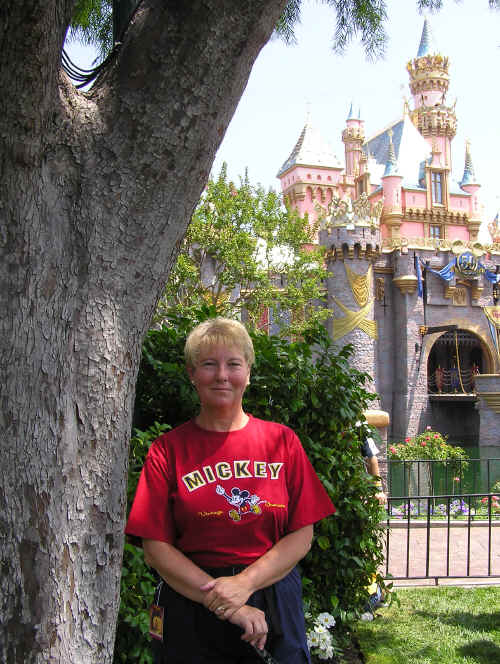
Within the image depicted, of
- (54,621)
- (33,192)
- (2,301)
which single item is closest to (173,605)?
(54,621)

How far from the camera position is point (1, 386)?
6.32ft

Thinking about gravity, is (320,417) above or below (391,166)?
below

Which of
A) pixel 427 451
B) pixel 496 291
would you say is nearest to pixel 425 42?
pixel 496 291

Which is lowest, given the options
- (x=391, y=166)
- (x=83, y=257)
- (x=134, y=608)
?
(x=134, y=608)

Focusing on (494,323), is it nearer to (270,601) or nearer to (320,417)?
(320,417)

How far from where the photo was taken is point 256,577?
6.65 ft

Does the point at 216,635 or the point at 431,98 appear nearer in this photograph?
the point at 216,635

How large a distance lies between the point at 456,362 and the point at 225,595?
33.1m

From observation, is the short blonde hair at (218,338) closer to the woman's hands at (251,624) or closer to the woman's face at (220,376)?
the woman's face at (220,376)

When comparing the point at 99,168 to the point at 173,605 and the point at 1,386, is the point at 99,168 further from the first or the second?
the point at 173,605

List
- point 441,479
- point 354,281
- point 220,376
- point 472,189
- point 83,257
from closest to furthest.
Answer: point 83,257 < point 220,376 < point 441,479 < point 354,281 < point 472,189

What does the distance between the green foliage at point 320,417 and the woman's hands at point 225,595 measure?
185 centimetres

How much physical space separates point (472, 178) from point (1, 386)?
42489 mm

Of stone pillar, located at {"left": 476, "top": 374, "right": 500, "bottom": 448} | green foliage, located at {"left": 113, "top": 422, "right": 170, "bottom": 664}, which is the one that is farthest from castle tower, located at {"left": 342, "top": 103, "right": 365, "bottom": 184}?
green foliage, located at {"left": 113, "top": 422, "right": 170, "bottom": 664}
